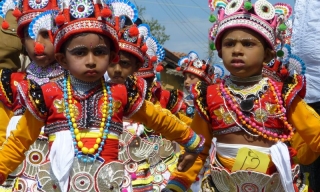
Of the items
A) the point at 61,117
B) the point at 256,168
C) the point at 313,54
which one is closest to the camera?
the point at 61,117

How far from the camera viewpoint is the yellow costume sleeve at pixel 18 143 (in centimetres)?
480

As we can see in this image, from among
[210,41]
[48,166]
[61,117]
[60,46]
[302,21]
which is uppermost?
[302,21]

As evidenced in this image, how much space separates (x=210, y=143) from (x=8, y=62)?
2.30 metres

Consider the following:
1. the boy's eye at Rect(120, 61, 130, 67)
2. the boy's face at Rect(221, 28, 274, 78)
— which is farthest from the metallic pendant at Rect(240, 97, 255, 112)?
the boy's eye at Rect(120, 61, 130, 67)

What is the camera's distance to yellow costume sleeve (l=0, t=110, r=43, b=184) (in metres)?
4.80

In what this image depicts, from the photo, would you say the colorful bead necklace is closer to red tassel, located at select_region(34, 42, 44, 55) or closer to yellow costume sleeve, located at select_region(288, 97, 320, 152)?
yellow costume sleeve, located at select_region(288, 97, 320, 152)

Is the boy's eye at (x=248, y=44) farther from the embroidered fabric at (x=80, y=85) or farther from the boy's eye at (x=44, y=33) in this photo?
the boy's eye at (x=44, y=33)

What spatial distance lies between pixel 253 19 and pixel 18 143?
201 centimetres

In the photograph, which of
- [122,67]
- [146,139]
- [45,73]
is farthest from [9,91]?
[146,139]

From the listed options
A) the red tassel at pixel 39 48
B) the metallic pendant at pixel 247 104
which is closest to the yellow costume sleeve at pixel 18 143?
the red tassel at pixel 39 48

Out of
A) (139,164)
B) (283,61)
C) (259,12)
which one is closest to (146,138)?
(139,164)

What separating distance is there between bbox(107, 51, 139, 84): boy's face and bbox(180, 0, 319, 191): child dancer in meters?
1.60

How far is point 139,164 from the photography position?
7.74m

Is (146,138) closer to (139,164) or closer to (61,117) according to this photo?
(139,164)
